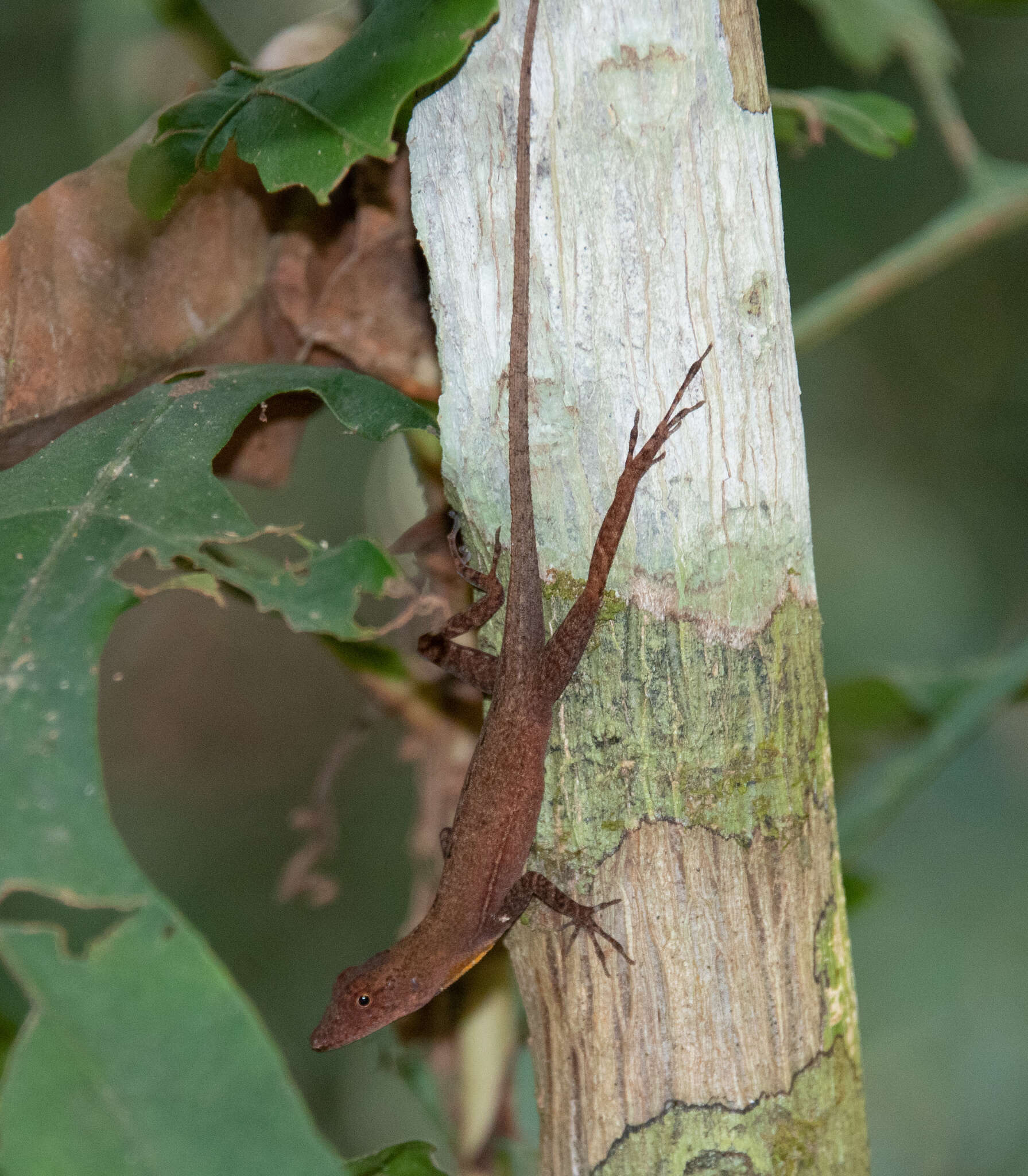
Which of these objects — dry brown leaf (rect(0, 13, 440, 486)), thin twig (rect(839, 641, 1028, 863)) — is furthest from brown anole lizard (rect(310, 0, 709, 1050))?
thin twig (rect(839, 641, 1028, 863))

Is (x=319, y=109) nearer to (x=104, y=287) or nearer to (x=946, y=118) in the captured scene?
(x=104, y=287)

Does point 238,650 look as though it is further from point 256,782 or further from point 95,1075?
point 95,1075

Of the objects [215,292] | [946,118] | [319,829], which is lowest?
[319,829]

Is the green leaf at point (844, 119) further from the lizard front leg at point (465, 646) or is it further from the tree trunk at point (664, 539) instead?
the lizard front leg at point (465, 646)

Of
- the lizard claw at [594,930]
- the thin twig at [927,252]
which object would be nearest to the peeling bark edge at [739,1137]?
the lizard claw at [594,930]

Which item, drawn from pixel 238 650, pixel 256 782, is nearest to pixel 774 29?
pixel 238 650

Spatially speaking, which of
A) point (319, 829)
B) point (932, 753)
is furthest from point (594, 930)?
point (932, 753)

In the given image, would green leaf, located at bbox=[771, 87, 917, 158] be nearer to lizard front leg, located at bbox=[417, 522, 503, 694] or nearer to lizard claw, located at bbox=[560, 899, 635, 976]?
lizard front leg, located at bbox=[417, 522, 503, 694]
